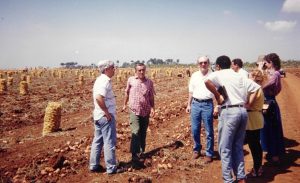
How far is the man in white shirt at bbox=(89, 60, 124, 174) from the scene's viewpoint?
212 inches

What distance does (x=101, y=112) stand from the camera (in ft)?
18.1

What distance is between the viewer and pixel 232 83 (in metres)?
4.68

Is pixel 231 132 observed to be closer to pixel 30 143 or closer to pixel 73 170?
pixel 73 170

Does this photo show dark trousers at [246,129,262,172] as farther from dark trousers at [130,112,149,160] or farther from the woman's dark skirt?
dark trousers at [130,112,149,160]

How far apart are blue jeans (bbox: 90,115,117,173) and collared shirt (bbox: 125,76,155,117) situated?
0.86 meters

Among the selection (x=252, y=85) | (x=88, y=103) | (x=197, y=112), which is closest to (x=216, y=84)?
(x=252, y=85)

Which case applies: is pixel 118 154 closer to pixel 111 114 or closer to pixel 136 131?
pixel 136 131

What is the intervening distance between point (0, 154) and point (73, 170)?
239 centimetres

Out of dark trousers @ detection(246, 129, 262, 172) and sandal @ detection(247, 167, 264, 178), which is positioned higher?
dark trousers @ detection(246, 129, 262, 172)

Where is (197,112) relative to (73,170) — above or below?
above

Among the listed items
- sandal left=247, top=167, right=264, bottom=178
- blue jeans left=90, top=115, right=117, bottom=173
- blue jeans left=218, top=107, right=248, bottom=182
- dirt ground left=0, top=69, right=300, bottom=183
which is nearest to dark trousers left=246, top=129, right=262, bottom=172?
sandal left=247, top=167, right=264, bottom=178

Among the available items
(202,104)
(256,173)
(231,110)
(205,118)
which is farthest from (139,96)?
(256,173)

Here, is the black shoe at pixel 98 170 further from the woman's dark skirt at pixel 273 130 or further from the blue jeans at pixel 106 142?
the woman's dark skirt at pixel 273 130

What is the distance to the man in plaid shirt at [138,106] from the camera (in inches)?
249
